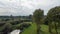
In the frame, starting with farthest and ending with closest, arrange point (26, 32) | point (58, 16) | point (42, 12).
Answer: point (26, 32) < point (42, 12) < point (58, 16)

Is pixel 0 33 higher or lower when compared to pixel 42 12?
lower

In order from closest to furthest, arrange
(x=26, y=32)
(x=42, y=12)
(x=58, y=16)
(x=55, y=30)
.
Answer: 1. (x=58, y=16)
2. (x=55, y=30)
3. (x=42, y=12)
4. (x=26, y=32)

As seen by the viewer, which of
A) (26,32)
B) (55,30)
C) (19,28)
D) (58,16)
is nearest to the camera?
→ (58,16)

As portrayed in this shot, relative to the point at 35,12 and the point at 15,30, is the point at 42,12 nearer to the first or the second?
the point at 35,12

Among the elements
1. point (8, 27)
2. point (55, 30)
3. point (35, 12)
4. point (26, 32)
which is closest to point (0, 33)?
point (8, 27)

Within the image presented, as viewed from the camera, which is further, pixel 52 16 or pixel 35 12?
pixel 35 12

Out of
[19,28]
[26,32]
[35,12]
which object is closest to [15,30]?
[19,28]

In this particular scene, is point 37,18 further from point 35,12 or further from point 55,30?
point 55,30

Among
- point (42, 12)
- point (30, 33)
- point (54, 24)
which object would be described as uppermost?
point (42, 12)

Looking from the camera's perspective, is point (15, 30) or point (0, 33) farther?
point (15, 30)
